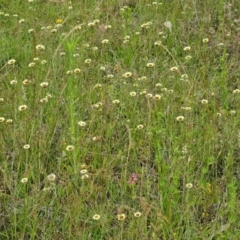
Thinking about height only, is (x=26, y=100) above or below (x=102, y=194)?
above

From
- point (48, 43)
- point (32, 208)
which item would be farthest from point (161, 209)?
point (48, 43)

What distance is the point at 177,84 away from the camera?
3.44 meters

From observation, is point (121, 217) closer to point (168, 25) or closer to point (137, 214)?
point (137, 214)

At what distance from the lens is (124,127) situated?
312 centimetres

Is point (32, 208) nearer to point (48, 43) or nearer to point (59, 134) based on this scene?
point (59, 134)

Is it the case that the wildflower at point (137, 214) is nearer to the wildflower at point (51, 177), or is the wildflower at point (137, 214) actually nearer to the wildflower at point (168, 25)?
the wildflower at point (51, 177)

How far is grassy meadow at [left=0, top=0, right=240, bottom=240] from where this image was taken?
253 centimetres

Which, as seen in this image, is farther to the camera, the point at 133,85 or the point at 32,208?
the point at 133,85

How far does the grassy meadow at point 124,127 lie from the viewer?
8.30ft

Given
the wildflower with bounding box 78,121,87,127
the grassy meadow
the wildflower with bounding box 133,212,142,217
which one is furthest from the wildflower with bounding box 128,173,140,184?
the wildflower with bounding box 78,121,87,127

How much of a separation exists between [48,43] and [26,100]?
87 cm

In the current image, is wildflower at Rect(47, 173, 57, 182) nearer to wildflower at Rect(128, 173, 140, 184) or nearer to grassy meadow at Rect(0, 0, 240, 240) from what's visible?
grassy meadow at Rect(0, 0, 240, 240)

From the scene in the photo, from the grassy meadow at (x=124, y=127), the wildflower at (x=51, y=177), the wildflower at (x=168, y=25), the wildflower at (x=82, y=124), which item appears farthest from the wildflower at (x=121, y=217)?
the wildflower at (x=168, y=25)

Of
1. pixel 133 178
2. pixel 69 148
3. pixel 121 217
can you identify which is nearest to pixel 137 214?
pixel 121 217
